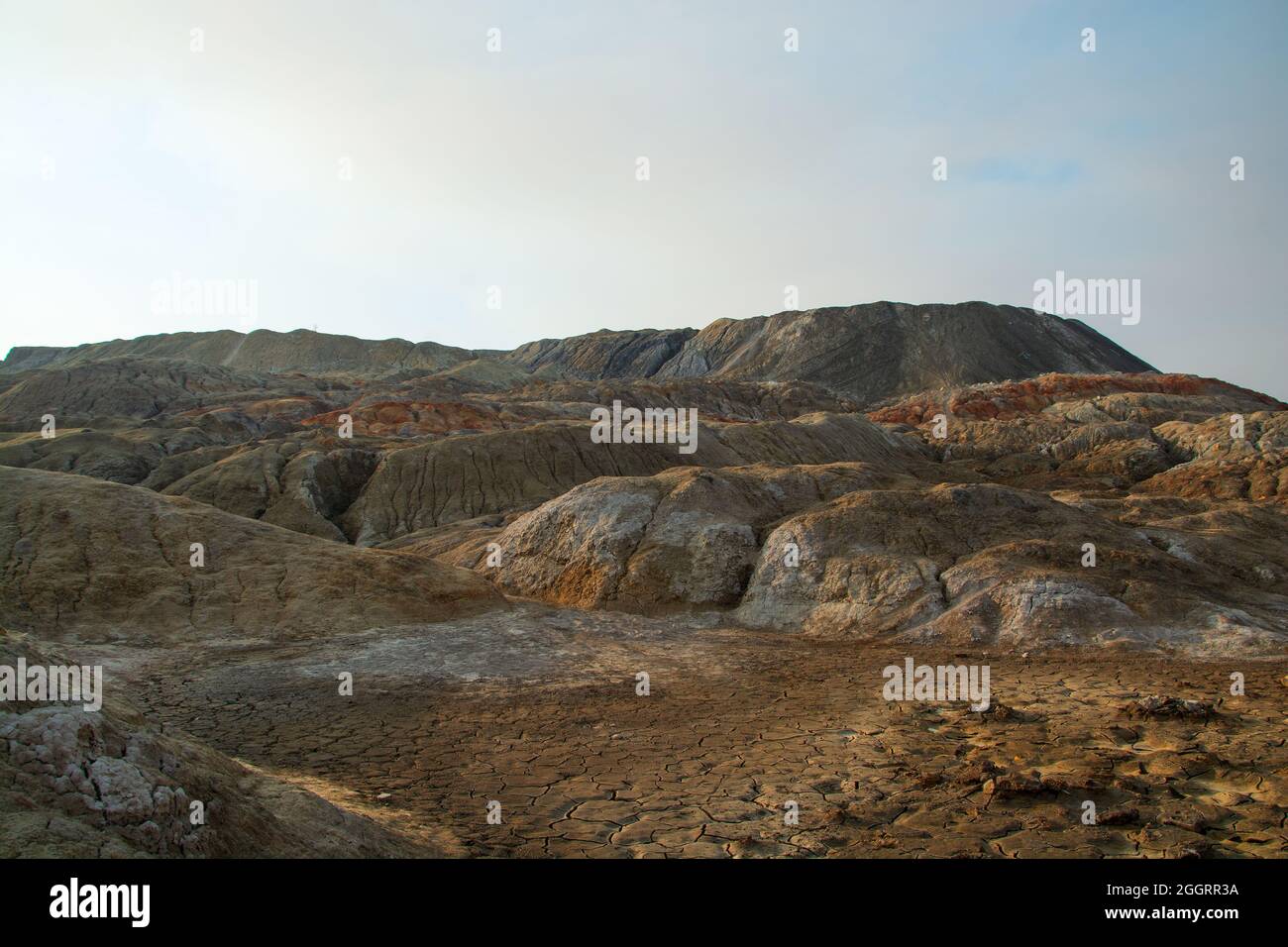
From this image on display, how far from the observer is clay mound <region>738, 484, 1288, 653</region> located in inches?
571

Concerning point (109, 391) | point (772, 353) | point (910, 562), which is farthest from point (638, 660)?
point (772, 353)

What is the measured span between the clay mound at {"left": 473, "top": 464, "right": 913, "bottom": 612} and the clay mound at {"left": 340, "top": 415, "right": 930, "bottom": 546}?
12.9 metres

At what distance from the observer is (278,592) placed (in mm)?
17594

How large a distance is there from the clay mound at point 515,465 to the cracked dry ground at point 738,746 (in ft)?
68.8

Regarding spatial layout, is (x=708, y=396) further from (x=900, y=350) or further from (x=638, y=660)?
(x=638, y=660)

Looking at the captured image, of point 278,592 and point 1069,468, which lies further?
point 1069,468

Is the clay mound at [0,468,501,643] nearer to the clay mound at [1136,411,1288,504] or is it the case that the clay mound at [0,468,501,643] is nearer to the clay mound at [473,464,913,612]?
the clay mound at [473,464,913,612]

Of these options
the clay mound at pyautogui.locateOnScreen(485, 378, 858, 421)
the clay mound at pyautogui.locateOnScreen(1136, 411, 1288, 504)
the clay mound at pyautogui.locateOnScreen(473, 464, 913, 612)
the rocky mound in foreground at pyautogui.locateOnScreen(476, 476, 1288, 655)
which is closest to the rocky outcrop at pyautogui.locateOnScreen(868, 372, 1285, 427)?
→ the clay mound at pyautogui.locateOnScreen(1136, 411, 1288, 504)

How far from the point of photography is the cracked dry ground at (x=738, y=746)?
686 centimetres

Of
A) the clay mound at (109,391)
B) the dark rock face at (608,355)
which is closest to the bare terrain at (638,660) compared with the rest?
the clay mound at (109,391)

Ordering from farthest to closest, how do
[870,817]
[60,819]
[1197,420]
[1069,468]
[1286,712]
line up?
[1197,420]
[1069,468]
[1286,712]
[870,817]
[60,819]

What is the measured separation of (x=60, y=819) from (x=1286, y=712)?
1220 centimetres

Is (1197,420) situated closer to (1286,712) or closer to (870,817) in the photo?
(1286,712)
